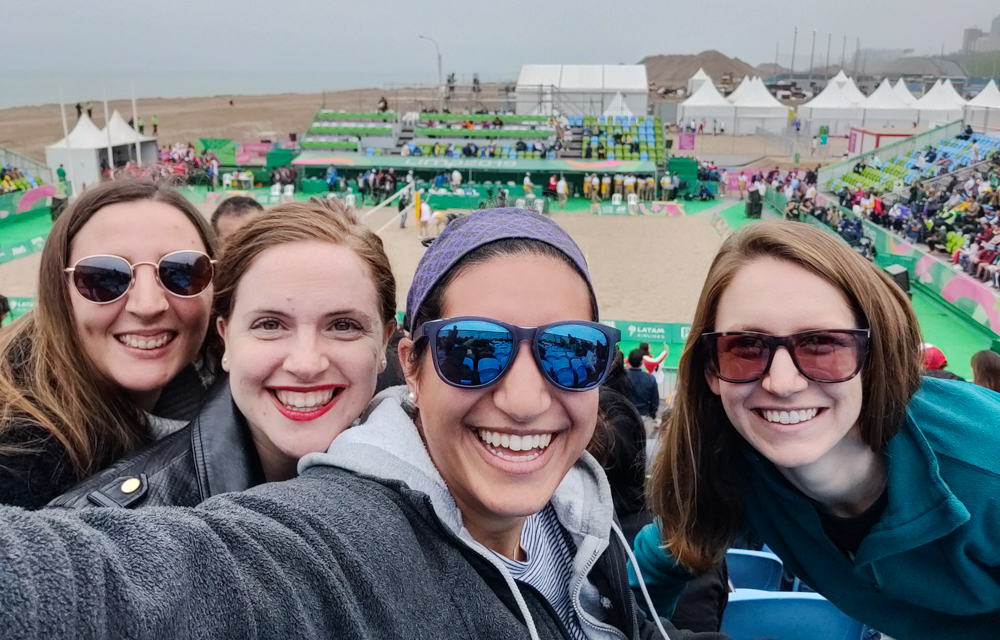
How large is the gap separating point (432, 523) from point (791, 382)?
1.15 meters

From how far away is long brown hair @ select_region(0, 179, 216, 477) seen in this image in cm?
182

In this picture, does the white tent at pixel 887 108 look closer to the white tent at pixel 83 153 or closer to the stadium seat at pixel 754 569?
the white tent at pixel 83 153

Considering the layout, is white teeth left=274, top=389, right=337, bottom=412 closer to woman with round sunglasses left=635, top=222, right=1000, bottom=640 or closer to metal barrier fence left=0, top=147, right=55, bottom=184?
woman with round sunglasses left=635, top=222, right=1000, bottom=640

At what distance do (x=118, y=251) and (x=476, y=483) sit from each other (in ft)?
4.57

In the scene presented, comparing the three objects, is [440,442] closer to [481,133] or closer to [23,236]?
[23,236]

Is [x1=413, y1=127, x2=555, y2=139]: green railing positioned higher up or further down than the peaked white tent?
further down

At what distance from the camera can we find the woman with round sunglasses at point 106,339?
1.82 metres

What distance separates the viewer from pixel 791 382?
1849 mm

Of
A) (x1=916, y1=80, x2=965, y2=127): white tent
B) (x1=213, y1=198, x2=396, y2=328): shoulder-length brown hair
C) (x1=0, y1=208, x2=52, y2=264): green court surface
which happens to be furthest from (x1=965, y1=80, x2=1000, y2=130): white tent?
(x1=213, y1=198, x2=396, y2=328): shoulder-length brown hair

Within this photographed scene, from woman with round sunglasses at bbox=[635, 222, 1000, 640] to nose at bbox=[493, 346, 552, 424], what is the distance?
882 millimetres

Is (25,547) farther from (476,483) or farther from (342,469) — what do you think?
(476,483)

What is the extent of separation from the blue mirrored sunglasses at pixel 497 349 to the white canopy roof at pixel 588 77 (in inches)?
1706

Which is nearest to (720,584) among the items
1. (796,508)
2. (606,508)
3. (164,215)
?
(796,508)

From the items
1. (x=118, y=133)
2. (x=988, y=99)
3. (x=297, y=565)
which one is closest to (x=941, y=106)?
(x=988, y=99)
